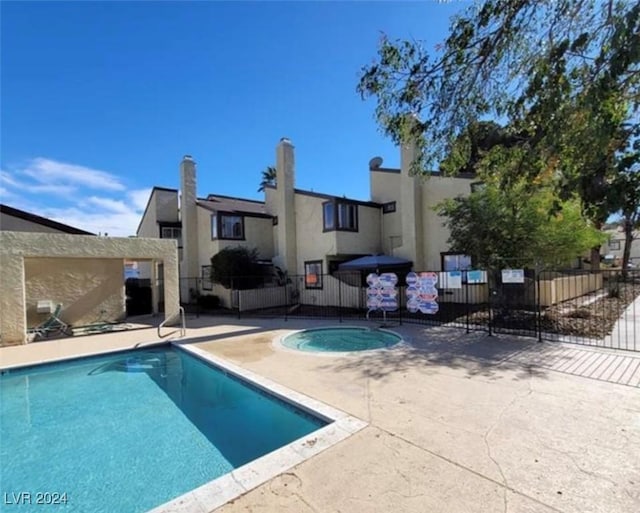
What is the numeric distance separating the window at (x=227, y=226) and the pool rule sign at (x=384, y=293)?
1000cm

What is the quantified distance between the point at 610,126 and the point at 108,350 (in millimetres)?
11701

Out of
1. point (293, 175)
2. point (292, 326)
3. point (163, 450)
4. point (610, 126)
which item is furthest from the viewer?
point (293, 175)

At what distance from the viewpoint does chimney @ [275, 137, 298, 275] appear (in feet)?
64.3

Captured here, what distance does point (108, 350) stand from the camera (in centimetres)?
964

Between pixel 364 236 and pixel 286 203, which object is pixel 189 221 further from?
pixel 364 236

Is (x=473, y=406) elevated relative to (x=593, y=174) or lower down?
lower down

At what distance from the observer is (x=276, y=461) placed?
142 inches

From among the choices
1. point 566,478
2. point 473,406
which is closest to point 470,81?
point 473,406

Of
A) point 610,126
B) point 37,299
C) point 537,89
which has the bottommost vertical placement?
point 37,299

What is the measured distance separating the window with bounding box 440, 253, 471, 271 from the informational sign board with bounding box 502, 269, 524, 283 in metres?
5.94

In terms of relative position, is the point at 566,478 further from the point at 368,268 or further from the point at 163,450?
the point at 368,268

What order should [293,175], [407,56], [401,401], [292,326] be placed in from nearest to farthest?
[401,401], [407,56], [292,326], [293,175]

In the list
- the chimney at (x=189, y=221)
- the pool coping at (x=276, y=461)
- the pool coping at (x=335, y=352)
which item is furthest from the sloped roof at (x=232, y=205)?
the pool coping at (x=276, y=461)

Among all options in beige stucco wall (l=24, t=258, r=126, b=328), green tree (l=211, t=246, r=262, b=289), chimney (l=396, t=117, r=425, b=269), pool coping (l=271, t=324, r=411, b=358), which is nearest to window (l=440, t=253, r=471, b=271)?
chimney (l=396, t=117, r=425, b=269)
